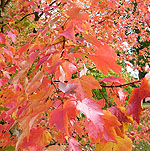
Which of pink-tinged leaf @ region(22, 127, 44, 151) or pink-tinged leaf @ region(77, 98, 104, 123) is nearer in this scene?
pink-tinged leaf @ region(77, 98, 104, 123)

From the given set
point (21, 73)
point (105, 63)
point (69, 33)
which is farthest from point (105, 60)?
point (21, 73)

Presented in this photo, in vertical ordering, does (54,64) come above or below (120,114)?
above

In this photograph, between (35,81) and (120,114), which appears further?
(120,114)

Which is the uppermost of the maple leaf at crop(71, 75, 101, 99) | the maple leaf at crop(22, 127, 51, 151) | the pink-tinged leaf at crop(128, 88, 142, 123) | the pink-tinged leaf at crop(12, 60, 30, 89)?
the pink-tinged leaf at crop(12, 60, 30, 89)

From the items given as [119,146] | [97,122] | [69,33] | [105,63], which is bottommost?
[119,146]

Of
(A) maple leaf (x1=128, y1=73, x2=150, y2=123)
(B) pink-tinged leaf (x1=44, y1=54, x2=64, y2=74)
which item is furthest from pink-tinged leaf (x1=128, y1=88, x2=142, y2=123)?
(B) pink-tinged leaf (x1=44, y1=54, x2=64, y2=74)

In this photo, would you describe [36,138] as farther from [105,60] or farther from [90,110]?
[105,60]

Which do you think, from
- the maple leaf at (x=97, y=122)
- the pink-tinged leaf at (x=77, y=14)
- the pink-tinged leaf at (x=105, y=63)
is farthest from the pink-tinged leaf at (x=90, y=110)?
the pink-tinged leaf at (x=77, y=14)

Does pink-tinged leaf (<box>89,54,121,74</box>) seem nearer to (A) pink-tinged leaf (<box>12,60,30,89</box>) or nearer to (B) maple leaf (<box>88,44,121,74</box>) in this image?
(B) maple leaf (<box>88,44,121,74</box>)

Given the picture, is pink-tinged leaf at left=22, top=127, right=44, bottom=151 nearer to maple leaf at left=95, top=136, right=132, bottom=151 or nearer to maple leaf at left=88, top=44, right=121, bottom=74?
maple leaf at left=95, top=136, right=132, bottom=151

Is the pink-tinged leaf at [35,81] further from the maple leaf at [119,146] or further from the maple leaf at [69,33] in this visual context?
the maple leaf at [119,146]

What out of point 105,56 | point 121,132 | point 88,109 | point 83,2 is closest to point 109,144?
point 121,132

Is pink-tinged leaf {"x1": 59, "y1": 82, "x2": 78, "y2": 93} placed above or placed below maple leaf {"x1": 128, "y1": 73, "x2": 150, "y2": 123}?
above

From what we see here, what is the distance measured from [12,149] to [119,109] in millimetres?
638
